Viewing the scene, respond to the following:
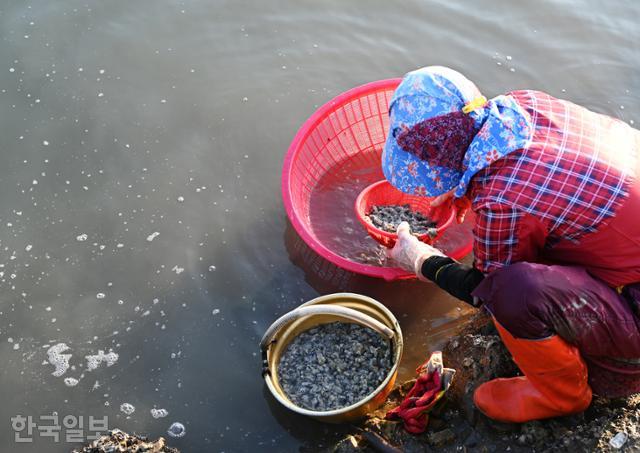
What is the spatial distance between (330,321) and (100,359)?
1.22 m

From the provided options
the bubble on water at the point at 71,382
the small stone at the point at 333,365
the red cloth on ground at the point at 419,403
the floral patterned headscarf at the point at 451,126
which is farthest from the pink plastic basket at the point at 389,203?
the bubble on water at the point at 71,382

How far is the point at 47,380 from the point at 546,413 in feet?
7.85

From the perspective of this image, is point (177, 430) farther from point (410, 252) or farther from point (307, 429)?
point (410, 252)

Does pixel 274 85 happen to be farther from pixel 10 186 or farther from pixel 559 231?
pixel 559 231

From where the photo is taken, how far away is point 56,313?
3.36 metres

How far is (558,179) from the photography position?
2.17 m

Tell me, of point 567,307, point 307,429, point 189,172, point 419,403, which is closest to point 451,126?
point 567,307

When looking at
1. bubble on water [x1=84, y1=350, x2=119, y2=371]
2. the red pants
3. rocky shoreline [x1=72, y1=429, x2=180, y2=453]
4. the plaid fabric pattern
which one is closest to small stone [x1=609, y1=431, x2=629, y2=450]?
the red pants

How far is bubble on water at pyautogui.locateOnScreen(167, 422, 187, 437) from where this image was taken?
2.95 meters

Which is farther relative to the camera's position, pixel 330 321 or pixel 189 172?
pixel 189 172

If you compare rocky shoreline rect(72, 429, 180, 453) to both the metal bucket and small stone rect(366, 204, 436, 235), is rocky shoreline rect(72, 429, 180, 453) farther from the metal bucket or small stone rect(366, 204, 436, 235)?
small stone rect(366, 204, 436, 235)

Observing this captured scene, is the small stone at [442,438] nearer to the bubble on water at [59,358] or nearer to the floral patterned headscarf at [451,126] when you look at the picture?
the floral patterned headscarf at [451,126]

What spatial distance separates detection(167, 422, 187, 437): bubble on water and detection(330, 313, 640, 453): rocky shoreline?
2.42ft

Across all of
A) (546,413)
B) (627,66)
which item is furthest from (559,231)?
(627,66)
